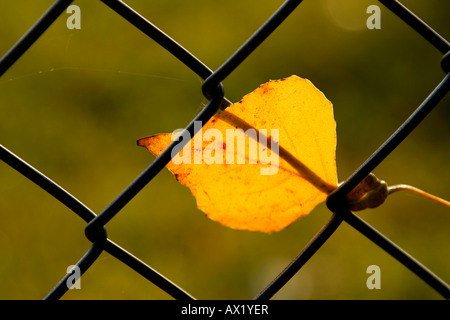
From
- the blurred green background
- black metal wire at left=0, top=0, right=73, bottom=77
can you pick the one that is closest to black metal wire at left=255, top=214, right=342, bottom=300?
black metal wire at left=0, top=0, right=73, bottom=77

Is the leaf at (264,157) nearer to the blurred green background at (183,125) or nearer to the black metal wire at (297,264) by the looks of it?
the black metal wire at (297,264)

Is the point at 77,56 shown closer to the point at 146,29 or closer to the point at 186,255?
the point at 186,255

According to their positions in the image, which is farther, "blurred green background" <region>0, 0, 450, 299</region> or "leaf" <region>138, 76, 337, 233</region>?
"blurred green background" <region>0, 0, 450, 299</region>

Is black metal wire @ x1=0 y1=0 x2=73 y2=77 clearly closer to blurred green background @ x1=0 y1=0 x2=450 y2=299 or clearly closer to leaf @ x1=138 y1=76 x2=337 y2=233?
leaf @ x1=138 y1=76 x2=337 y2=233

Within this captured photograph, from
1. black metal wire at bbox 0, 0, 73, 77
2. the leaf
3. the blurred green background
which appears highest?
the blurred green background

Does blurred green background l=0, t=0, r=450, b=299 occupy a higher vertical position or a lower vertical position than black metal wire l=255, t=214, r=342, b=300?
higher

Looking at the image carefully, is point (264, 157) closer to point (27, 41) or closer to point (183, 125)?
point (27, 41)

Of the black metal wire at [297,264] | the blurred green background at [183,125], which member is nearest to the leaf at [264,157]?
the black metal wire at [297,264]
